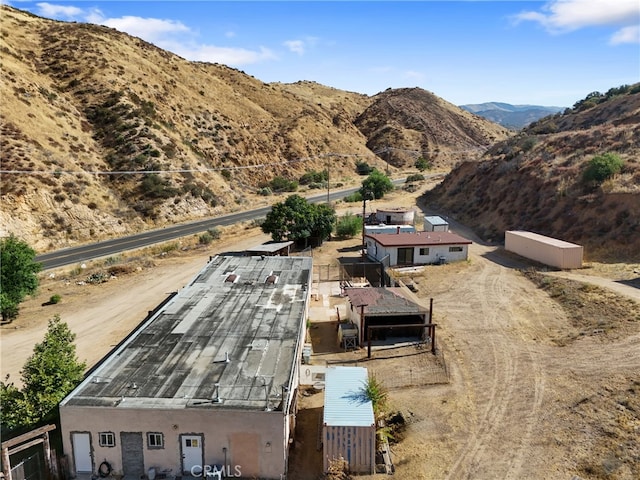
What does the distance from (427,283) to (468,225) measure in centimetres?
2792

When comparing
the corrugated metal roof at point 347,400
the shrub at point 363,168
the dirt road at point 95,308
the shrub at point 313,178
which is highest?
the shrub at point 363,168

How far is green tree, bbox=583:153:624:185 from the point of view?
54.1m

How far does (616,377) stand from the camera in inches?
916

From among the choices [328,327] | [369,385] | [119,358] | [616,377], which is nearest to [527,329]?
[616,377]

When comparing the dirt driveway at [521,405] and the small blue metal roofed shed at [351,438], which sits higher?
the small blue metal roofed shed at [351,438]

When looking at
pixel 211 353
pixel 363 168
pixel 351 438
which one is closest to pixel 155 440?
pixel 211 353

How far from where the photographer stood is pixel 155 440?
16547 millimetres

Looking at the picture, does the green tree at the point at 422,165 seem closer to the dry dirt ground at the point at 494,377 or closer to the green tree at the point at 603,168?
the green tree at the point at 603,168

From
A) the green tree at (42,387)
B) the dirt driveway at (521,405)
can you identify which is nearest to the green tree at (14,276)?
the green tree at (42,387)

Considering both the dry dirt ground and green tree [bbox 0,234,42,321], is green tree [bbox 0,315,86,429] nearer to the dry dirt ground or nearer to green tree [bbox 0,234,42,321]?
the dry dirt ground

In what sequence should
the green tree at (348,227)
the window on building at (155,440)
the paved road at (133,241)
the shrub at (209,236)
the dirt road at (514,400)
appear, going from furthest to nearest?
the green tree at (348,227)
the shrub at (209,236)
the paved road at (133,241)
the dirt road at (514,400)
the window on building at (155,440)

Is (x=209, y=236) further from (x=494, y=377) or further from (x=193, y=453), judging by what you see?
(x=193, y=453)

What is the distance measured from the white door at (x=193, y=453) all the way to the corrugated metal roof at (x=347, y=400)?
454 cm

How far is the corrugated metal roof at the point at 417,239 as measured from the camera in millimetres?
44969
